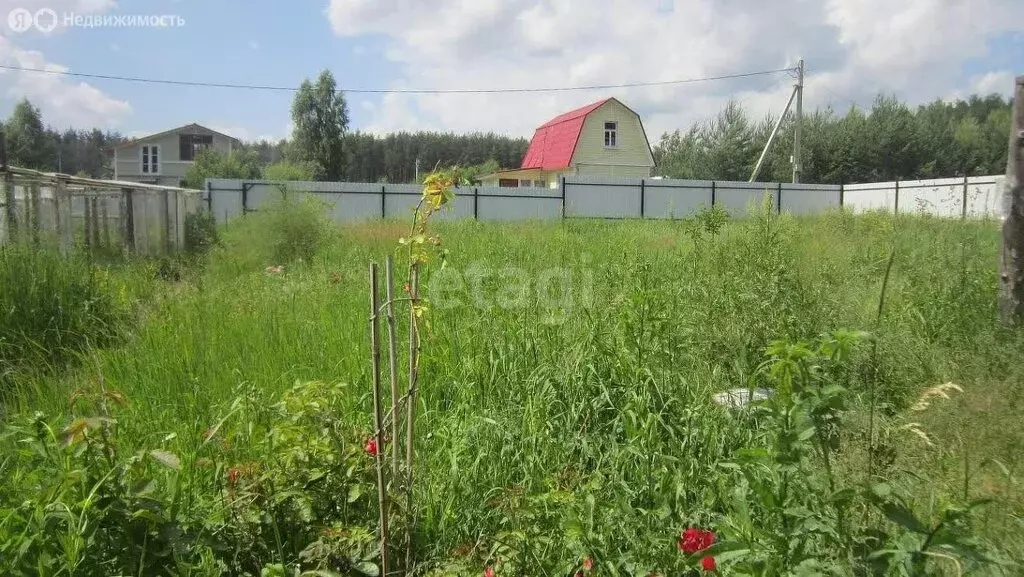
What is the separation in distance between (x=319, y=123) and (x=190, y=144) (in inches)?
349

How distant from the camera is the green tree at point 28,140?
3344 centimetres

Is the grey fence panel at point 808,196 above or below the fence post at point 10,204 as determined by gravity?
above

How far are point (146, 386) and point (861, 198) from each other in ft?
72.0

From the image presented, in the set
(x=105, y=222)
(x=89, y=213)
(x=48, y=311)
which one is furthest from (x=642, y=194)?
(x=48, y=311)

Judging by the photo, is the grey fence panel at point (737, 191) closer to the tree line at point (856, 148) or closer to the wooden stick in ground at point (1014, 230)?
the tree line at point (856, 148)

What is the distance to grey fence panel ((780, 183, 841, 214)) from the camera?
21.1 metres

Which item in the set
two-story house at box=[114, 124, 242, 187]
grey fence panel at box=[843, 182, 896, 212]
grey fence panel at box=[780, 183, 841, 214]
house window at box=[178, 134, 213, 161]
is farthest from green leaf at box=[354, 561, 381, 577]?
house window at box=[178, 134, 213, 161]

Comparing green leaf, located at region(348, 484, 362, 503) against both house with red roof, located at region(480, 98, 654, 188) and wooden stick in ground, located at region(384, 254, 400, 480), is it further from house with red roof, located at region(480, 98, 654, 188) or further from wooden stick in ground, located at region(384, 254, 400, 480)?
house with red roof, located at region(480, 98, 654, 188)

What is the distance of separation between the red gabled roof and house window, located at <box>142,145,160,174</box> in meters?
20.7

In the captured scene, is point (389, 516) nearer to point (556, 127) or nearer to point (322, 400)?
point (322, 400)

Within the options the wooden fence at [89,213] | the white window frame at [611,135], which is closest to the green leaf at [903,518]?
the wooden fence at [89,213]

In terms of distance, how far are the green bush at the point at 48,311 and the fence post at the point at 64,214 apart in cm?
308

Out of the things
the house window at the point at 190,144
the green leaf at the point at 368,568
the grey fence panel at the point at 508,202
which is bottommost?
the green leaf at the point at 368,568

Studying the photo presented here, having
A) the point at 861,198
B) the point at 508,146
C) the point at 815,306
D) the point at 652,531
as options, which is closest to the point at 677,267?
the point at 815,306
